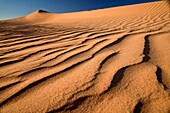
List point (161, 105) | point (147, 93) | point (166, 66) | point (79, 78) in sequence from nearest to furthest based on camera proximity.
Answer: point (161, 105) → point (147, 93) → point (79, 78) → point (166, 66)

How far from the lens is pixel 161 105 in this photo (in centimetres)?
88

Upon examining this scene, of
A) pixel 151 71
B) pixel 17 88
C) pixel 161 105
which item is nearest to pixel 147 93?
pixel 161 105

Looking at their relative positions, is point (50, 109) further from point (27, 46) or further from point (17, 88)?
point (27, 46)

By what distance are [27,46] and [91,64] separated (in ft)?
4.09

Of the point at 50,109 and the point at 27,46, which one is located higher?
the point at 27,46

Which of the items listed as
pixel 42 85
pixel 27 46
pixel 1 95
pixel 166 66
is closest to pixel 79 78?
pixel 42 85

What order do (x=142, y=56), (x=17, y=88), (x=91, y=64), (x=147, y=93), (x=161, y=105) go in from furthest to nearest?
(x=142, y=56) → (x=91, y=64) → (x=17, y=88) → (x=147, y=93) → (x=161, y=105)

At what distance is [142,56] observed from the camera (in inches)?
63.7

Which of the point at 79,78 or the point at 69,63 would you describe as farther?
the point at 69,63

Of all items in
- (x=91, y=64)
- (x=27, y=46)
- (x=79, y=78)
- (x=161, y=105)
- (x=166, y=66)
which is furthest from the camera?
(x=27, y=46)

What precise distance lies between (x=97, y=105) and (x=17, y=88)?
62cm

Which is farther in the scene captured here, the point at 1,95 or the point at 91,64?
the point at 91,64

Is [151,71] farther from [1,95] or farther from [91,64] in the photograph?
[1,95]

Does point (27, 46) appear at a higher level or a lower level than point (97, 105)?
higher
